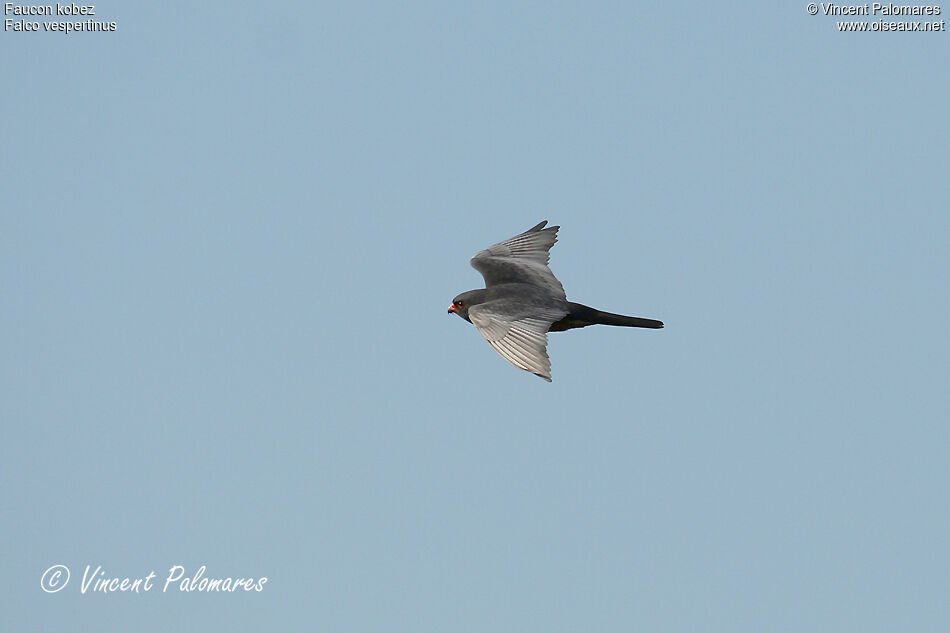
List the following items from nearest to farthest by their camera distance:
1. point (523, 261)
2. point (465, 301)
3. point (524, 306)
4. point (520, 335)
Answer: point (520, 335) < point (524, 306) < point (465, 301) < point (523, 261)

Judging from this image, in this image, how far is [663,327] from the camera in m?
21.8

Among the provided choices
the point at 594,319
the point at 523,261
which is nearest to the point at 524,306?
the point at 594,319

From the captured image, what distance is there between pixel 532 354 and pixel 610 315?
3503 millimetres

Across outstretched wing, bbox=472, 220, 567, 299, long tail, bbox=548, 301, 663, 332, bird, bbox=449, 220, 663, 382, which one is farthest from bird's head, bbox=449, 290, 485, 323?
long tail, bbox=548, 301, 663, 332

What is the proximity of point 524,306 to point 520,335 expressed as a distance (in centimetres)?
145

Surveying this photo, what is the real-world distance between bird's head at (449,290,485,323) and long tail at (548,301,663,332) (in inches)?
52.8

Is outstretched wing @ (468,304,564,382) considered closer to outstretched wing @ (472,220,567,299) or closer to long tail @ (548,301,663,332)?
long tail @ (548,301,663,332)

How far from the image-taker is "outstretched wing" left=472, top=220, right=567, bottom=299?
23.5 meters

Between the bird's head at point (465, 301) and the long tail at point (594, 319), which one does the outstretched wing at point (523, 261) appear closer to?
the long tail at point (594, 319)

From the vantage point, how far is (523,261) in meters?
24.5

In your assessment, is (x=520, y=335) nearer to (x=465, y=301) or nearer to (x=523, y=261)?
(x=465, y=301)

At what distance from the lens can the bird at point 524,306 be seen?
19.2 meters


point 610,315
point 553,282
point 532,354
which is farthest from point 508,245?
point 532,354

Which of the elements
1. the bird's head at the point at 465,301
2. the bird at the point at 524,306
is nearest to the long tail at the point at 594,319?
the bird at the point at 524,306
